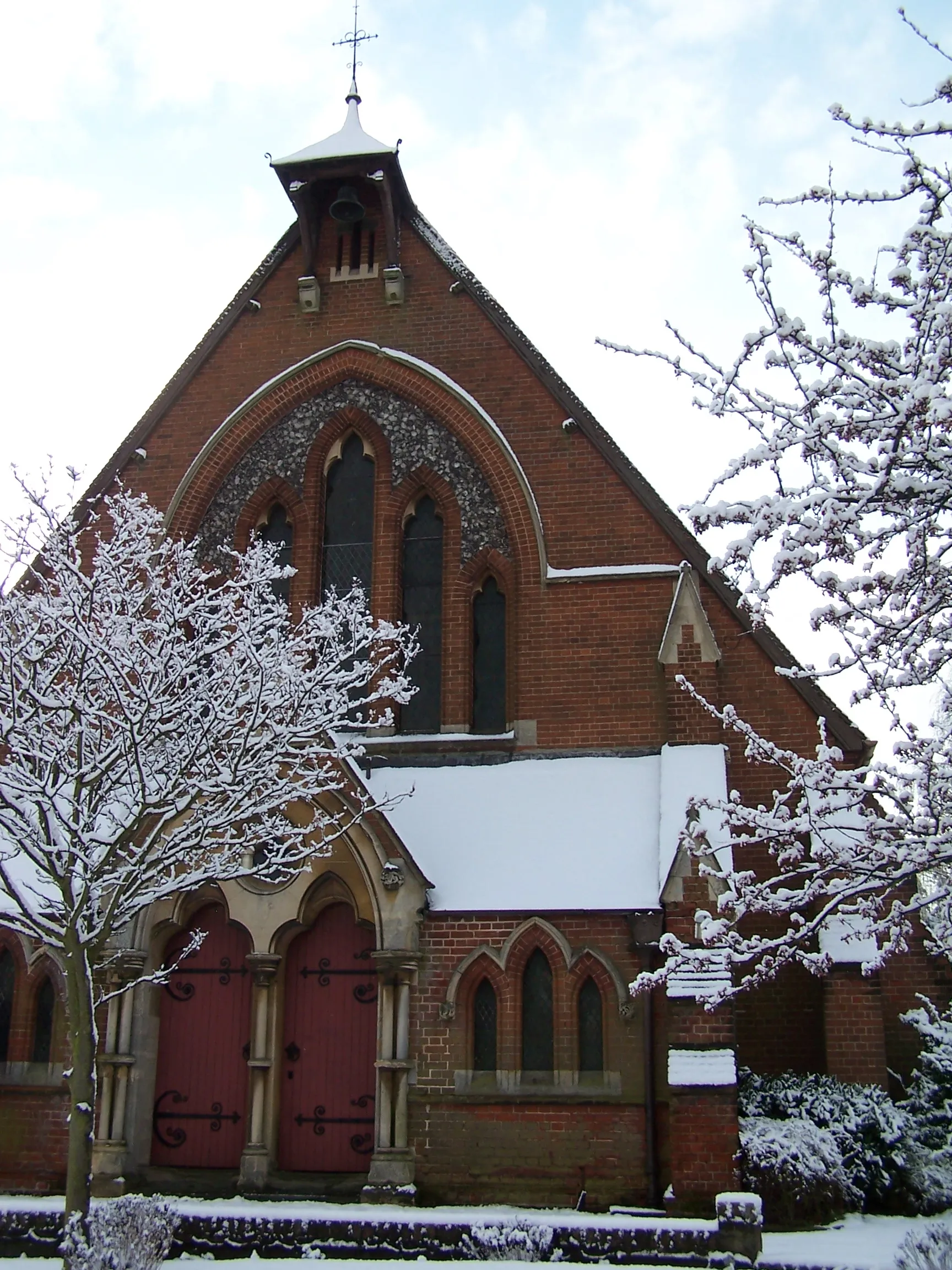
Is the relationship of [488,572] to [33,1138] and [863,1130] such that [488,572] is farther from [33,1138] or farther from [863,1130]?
[33,1138]

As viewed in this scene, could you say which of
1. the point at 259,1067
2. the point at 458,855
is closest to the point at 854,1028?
the point at 458,855

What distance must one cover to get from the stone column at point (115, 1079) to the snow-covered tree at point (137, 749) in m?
0.29

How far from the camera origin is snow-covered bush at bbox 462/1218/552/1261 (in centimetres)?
968

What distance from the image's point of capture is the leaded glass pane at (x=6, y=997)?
13055 millimetres

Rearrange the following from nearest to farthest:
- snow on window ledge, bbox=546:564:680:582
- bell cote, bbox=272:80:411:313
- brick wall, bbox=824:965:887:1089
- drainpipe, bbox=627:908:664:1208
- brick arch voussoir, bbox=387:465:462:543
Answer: drainpipe, bbox=627:908:664:1208 → brick wall, bbox=824:965:887:1089 → snow on window ledge, bbox=546:564:680:582 → brick arch voussoir, bbox=387:465:462:543 → bell cote, bbox=272:80:411:313

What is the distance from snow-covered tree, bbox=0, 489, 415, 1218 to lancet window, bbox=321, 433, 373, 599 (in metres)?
2.00

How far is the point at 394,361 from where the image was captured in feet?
52.2

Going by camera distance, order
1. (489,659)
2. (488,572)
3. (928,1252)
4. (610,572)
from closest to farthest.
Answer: (928,1252) < (610,572) < (489,659) < (488,572)

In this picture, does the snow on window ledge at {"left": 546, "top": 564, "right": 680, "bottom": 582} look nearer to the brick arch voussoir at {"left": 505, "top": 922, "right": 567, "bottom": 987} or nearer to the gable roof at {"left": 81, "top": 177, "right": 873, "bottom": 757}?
the gable roof at {"left": 81, "top": 177, "right": 873, "bottom": 757}

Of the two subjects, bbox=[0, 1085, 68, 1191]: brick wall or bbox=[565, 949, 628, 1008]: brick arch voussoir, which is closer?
bbox=[565, 949, 628, 1008]: brick arch voussoir

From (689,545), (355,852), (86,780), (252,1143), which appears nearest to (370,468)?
(689,545)

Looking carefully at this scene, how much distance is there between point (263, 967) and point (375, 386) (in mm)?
7227

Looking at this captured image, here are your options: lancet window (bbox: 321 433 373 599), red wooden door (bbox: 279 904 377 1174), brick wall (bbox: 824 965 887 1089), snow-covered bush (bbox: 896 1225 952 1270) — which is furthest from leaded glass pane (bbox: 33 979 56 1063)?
snow-covered bush (bbox: 896 1225 952 1270)

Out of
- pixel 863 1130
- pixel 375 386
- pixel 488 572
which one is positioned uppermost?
pixel 375 386
